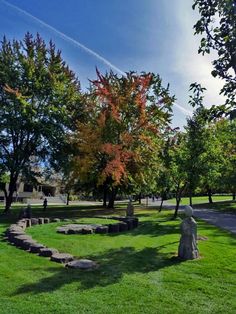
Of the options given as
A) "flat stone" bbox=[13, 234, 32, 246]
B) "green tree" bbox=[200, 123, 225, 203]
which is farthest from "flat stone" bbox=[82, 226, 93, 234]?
"green tree" bbox=[200, 123, 225, 203]

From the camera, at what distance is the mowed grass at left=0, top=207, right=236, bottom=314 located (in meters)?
6.87

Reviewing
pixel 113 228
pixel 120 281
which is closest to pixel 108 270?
pixel 120 281

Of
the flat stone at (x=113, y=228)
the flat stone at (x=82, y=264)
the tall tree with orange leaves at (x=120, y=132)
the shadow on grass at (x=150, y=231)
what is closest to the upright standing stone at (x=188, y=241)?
the flat stone at (x=82, y=264)

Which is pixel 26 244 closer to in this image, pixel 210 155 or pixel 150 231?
pixel 150 231

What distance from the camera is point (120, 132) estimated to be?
3058cm

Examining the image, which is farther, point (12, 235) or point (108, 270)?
point (12, 235)

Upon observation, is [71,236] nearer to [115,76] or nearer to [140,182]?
[140,182]

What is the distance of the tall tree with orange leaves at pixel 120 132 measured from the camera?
96.4ft

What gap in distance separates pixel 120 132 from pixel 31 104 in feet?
23.1

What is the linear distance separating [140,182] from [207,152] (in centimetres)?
1076

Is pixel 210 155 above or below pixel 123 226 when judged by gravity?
above

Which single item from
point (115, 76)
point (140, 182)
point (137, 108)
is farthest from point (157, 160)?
point (115, 76)

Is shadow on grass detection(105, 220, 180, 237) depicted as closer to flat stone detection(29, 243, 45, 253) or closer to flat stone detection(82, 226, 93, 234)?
flat stone detection(82, 226, 93, 234)

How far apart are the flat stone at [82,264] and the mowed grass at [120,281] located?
20cm
